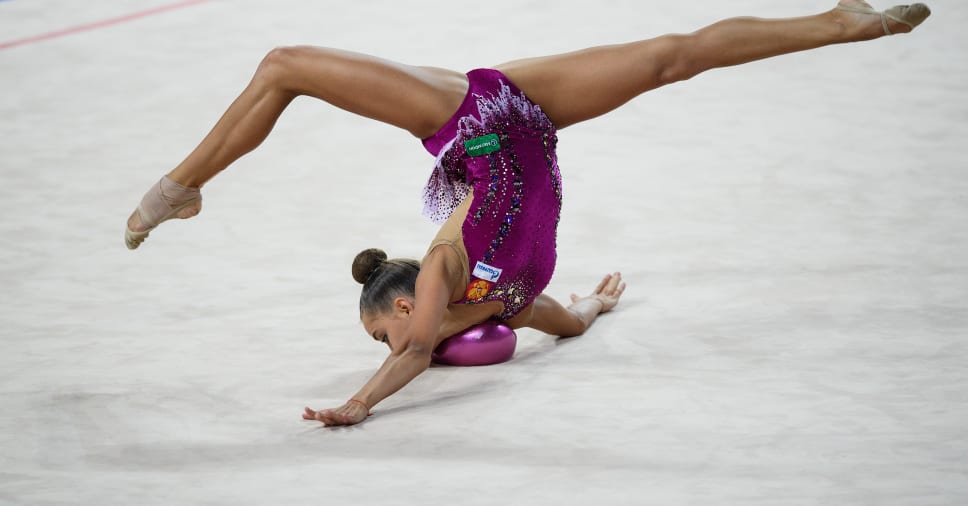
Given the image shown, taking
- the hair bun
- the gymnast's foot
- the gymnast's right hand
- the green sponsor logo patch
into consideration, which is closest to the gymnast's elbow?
the hair bun

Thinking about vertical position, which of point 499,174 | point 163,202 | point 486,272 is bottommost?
point 486,272

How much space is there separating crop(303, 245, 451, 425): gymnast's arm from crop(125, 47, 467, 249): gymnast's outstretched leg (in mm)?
478

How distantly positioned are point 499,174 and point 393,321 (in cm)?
55

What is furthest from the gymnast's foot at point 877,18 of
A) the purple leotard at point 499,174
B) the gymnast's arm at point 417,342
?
the gymnast's arm at point 417,342

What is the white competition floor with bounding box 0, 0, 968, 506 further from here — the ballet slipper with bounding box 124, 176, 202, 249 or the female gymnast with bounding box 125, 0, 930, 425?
the ballet slipper with bounding box 124, 176, 202, 249

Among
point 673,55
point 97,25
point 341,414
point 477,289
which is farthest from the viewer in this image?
point 97,25

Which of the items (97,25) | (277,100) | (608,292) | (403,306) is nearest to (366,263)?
(403,306)

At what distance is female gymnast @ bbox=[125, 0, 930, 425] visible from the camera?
325cm

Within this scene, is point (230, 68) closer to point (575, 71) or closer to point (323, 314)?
point (323, 314)

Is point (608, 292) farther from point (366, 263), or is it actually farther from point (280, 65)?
point (280, 65)

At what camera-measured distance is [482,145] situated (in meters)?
3.46

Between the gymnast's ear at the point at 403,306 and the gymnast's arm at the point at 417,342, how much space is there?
0.07m

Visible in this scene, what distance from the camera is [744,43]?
3.33m

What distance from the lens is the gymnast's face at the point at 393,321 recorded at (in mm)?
3477
